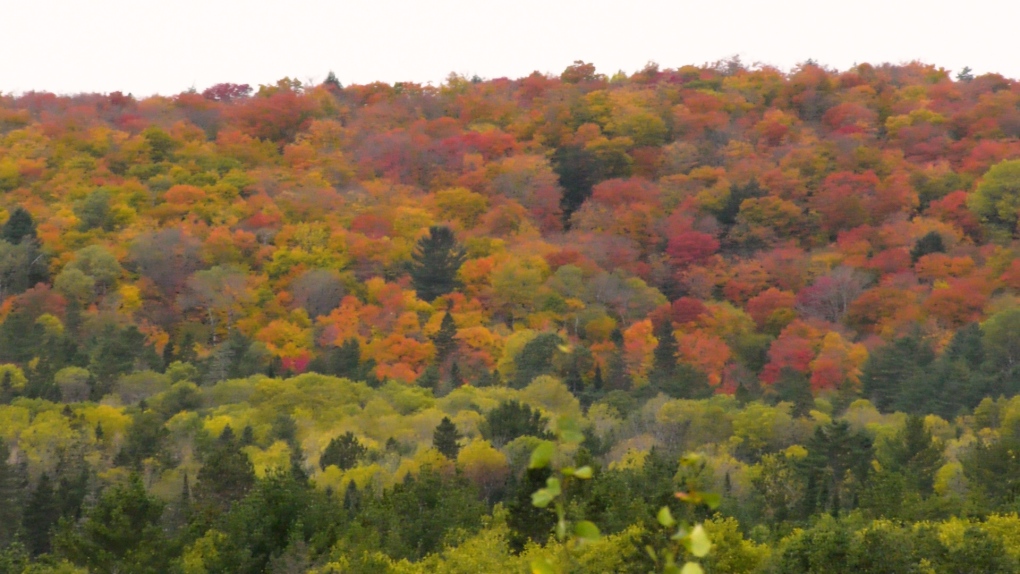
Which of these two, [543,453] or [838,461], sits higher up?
[543,453]

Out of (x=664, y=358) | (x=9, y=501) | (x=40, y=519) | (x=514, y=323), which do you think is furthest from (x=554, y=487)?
(x=514, y=323)

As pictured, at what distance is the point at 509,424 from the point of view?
1619 inches

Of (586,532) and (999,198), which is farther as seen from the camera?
(999,198)

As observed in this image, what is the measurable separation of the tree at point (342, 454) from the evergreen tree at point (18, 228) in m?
35.2

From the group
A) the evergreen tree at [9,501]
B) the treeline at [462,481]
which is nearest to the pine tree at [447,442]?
the treeline at [462,481]

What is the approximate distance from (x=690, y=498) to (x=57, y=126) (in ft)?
295

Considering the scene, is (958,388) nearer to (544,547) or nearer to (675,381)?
(675,381)

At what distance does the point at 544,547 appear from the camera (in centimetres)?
2702

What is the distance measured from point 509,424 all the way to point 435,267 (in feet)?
86.1

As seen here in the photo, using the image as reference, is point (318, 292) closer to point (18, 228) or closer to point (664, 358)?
point (18, 228)

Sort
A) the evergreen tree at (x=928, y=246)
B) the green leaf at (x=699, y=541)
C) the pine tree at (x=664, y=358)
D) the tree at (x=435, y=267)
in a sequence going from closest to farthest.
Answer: the green leaf at (x=699, y=541), the pine tree at (x=664, y=358), the tree at (x=435, y=267), the evergreen tree at (x=928, y=246)

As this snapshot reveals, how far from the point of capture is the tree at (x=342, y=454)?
126 feet

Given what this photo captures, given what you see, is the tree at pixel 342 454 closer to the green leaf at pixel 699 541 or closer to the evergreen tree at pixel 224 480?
the evergreen tree at pixel 224 480

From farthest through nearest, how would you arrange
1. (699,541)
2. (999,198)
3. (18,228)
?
1. (999,198)
2. (18,228)
3. (699,541)
